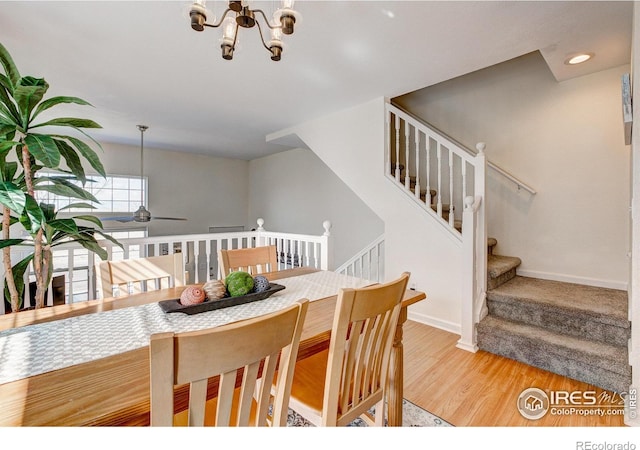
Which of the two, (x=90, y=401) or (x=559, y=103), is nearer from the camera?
(x=90, y=401)

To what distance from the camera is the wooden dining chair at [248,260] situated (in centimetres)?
188

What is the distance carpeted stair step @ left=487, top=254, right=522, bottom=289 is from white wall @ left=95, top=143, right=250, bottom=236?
18.2 ft

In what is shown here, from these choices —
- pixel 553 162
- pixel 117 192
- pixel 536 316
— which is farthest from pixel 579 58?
pixel 117 192

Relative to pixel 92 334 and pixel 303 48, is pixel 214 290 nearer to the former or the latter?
pixel 92 334

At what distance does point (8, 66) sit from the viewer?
1.47 metres

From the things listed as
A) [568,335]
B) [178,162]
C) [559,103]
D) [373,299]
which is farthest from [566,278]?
[178,162]

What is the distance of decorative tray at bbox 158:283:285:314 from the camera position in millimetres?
1179

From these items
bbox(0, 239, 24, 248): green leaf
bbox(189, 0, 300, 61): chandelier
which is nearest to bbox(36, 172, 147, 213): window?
bbox(0, 239, 24, 248): green leaf

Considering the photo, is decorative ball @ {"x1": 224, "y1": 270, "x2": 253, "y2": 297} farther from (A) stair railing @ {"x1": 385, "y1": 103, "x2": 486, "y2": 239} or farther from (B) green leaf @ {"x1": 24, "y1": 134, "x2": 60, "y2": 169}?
(A) stair railing @ {"x1": 385, "y1": 103, "x2": 486, "y2": 239}

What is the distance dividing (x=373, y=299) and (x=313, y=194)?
4.67m

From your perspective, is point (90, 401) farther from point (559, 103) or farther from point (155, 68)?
point (559, 103)

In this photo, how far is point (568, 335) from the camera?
7.22 ft

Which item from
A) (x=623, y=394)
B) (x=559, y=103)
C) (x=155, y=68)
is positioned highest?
(x=155, y=68)
